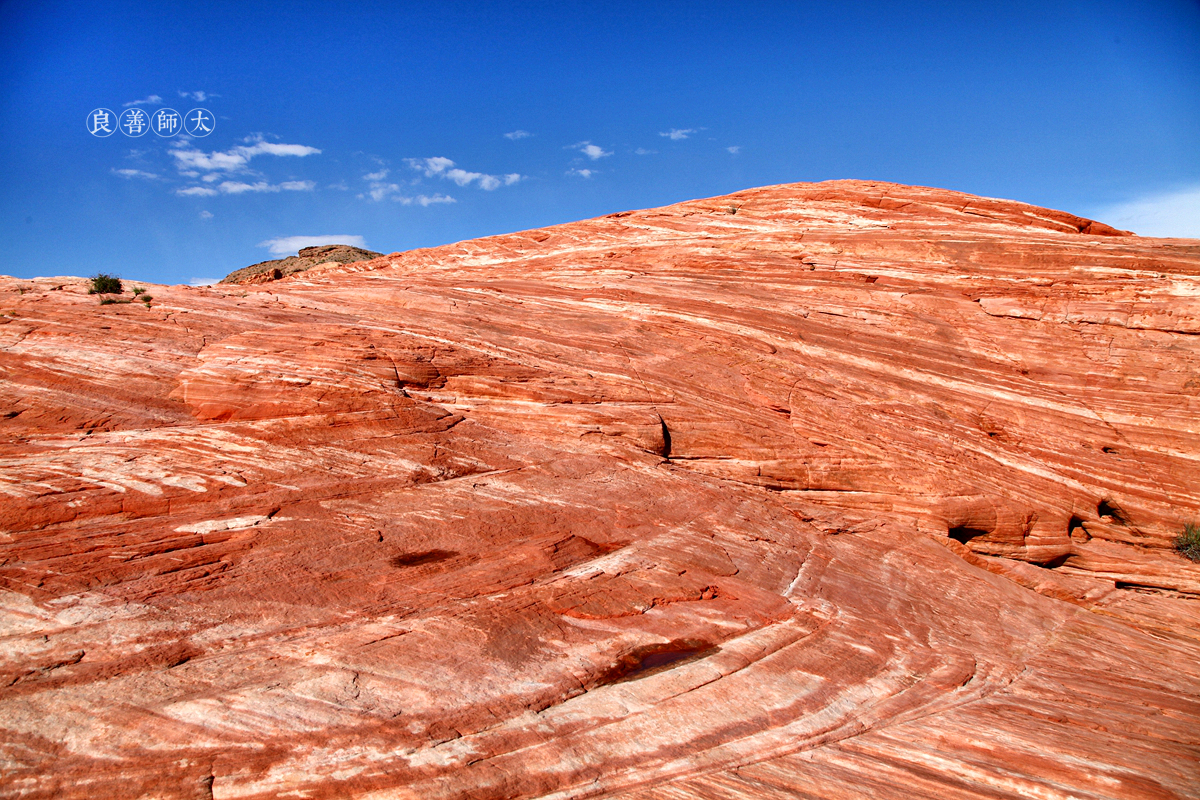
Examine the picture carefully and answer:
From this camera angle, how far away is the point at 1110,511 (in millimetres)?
17016

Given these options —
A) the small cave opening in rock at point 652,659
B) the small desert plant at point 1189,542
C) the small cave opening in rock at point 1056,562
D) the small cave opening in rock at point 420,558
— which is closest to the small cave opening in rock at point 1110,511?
the small desert plant at point 1189,542

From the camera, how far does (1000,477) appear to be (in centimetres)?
1673

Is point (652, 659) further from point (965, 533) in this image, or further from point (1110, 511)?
point (1110, 511)

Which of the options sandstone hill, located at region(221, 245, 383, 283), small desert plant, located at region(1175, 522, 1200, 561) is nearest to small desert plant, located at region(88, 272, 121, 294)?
sandstone hill, located at region(221, 245, 383, 283)

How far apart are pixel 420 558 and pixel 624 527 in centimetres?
394

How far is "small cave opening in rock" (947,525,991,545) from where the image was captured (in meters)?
16.0

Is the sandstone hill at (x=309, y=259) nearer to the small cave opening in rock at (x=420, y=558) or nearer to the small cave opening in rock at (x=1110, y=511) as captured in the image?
the small cave opening in rock at (x=420, y=558)

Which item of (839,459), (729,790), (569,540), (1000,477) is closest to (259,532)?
(569,540)

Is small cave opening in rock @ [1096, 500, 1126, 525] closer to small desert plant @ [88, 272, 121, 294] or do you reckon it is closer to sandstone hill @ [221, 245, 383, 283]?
small desert plant @ [88, 272, 121, 294]

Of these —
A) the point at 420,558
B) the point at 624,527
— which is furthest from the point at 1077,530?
the point at 420,558

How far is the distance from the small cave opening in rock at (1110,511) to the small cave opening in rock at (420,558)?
16.1 metres

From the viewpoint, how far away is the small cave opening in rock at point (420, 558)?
1070cm

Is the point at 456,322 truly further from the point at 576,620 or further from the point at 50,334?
the point at 576,620

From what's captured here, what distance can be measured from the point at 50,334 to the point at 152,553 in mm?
8113
